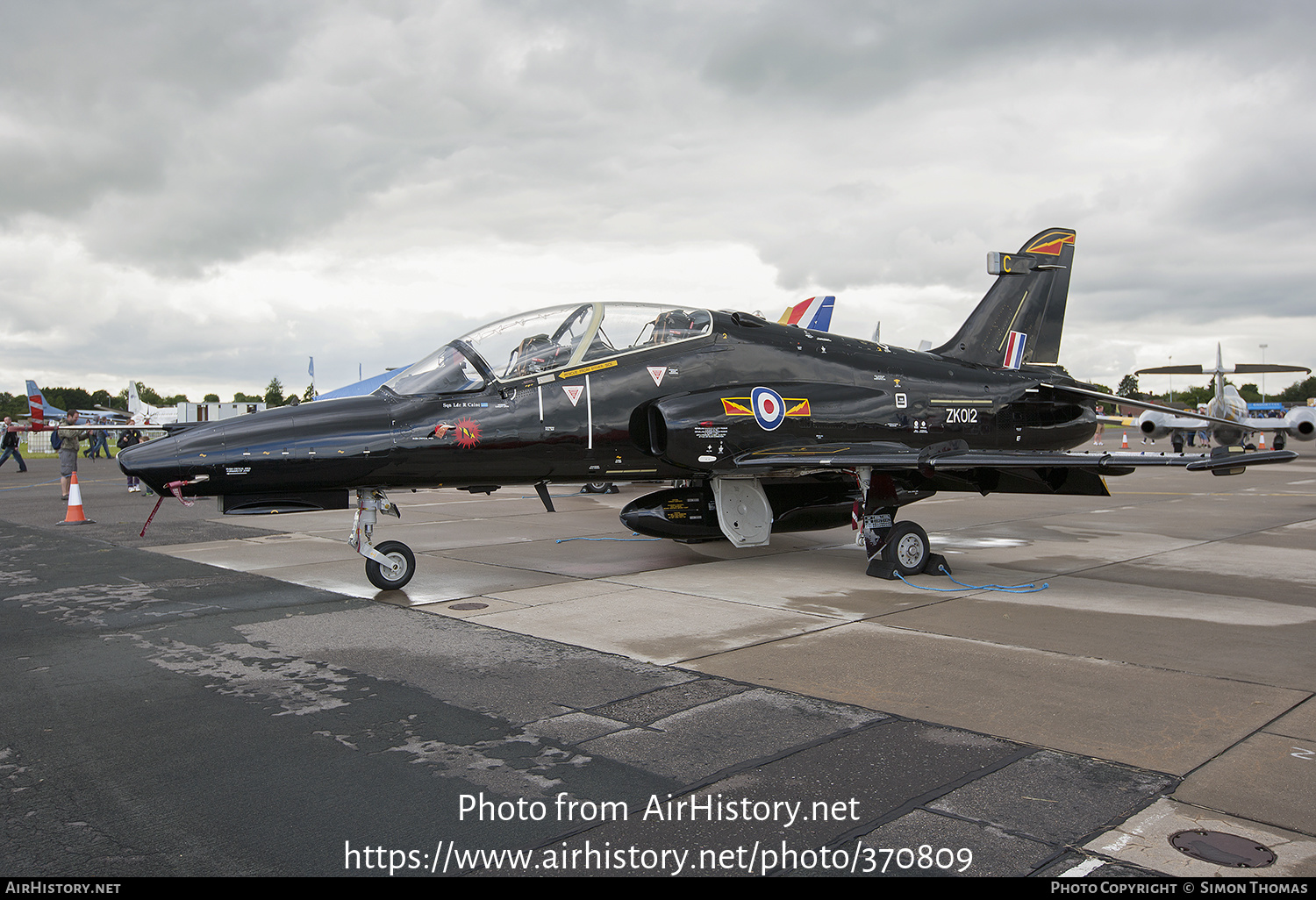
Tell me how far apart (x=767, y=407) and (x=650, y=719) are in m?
5.33

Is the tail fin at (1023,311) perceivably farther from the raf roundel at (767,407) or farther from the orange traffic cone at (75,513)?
the orange traffic cone at (75,513)

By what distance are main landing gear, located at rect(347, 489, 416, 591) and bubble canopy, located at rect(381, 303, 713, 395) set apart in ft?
3.66

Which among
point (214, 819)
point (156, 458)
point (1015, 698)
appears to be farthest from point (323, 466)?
point (1015, 698)

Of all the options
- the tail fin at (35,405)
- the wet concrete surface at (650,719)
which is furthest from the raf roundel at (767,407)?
the tail fin at (35,405)

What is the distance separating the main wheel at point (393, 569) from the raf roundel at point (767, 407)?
12.8 ft

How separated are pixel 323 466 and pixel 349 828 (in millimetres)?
4747

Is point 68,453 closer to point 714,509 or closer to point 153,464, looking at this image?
point 153,464

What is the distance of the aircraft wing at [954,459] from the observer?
7.59 metres

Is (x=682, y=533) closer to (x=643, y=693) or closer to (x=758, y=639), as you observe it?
(x=758, y=639)

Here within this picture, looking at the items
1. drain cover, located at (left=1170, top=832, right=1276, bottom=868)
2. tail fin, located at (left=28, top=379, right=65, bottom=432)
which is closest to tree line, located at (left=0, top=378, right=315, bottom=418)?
tail fin, located at (left=28, top=379, right=65, bottom=432)

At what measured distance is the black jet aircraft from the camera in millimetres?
7477

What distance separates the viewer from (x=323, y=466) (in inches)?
293

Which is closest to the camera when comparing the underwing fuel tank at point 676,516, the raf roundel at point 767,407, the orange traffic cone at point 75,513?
the raf roundel at point 767,407

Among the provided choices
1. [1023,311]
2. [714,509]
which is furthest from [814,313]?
[714,509]
